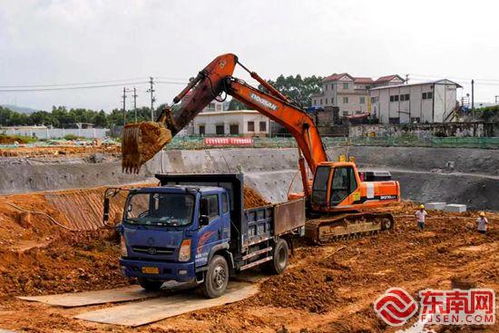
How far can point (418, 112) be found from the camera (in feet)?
206

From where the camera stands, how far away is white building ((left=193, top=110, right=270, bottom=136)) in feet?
209

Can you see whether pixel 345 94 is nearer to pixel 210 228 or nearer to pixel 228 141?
pixel 228 141

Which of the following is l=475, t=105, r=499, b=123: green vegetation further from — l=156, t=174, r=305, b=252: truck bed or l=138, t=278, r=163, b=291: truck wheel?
l=138, t=278, r=163, b=291: truck wheel

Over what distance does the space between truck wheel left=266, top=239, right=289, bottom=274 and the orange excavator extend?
3797mm

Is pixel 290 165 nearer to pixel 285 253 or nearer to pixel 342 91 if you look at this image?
pixel 285 253

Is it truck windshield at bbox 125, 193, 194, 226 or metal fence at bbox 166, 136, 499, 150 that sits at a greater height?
metal fence at bbox 166, 136, 499, 150

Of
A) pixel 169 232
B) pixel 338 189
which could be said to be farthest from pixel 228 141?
pixel 169 232

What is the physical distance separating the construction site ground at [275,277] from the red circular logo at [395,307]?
8.9 inches

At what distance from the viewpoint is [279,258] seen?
14.5 meters

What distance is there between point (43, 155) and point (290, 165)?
20111 millimetres

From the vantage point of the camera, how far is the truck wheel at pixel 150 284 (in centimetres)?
1245

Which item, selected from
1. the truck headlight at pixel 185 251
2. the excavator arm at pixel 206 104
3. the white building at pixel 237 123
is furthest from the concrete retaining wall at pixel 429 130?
the truck headlight at pixel 185 251

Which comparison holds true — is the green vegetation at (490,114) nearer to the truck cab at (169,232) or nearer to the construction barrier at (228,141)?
the construction barrier at (228,141)

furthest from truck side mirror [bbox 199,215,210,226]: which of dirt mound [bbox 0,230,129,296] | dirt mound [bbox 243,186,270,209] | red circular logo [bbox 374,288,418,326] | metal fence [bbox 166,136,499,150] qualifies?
metal fence [bbox 166,136,499,150]
